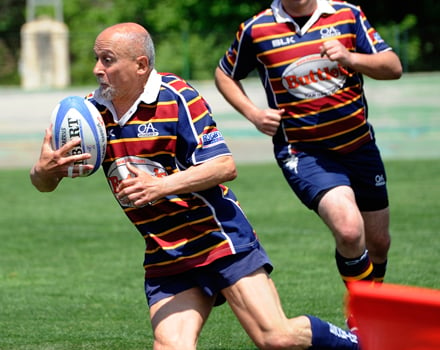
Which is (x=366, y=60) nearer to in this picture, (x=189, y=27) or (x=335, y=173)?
(x=335, y=173)

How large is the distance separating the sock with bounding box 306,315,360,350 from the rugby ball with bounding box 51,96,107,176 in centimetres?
129

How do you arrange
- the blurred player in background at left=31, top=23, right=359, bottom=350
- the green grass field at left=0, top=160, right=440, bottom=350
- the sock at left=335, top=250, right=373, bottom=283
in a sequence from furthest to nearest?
the green grass field at left=0, top=160, right=440, bottom=350, the sock at left=335, top=250, right=373, bottom=283, the blurred player in background at left=31, top=23, right=359, bottom=350

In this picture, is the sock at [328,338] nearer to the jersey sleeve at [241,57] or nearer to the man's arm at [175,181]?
the man's arm at [175,181]

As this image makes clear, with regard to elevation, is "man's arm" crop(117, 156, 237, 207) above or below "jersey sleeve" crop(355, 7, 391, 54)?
below

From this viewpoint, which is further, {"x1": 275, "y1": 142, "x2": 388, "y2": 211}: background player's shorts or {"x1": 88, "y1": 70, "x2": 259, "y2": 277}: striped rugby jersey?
{"x1": 275, "y1": 142, "x2": 388, "y2": 211}: background player's shorts

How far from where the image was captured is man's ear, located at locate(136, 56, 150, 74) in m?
4.79

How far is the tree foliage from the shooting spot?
24.8 m

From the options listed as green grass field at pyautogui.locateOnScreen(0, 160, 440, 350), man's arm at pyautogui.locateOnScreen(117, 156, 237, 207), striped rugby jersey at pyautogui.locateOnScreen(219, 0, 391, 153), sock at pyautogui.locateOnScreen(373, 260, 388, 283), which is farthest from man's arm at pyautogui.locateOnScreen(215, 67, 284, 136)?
man's arm at pyautogui.locateOnScreen(117, 156, 237, 207)

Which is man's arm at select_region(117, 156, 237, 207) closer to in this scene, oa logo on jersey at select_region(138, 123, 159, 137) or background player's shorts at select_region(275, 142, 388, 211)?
oa logo on jersey at select_region(138, 123, 159, 137)

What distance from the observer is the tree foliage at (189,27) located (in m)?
24.8

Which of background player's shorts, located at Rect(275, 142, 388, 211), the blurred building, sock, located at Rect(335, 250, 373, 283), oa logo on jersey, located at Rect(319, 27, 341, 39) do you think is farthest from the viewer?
the blurred building

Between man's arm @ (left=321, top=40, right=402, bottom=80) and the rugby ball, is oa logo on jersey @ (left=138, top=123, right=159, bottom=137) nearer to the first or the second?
the rugby ball

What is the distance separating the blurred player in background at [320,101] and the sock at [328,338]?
52.1 inches

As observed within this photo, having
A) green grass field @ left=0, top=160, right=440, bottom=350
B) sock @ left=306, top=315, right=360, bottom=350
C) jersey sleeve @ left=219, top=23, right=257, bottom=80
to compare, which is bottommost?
green grass field @ left=0, top=160, right=440, bottom=350
